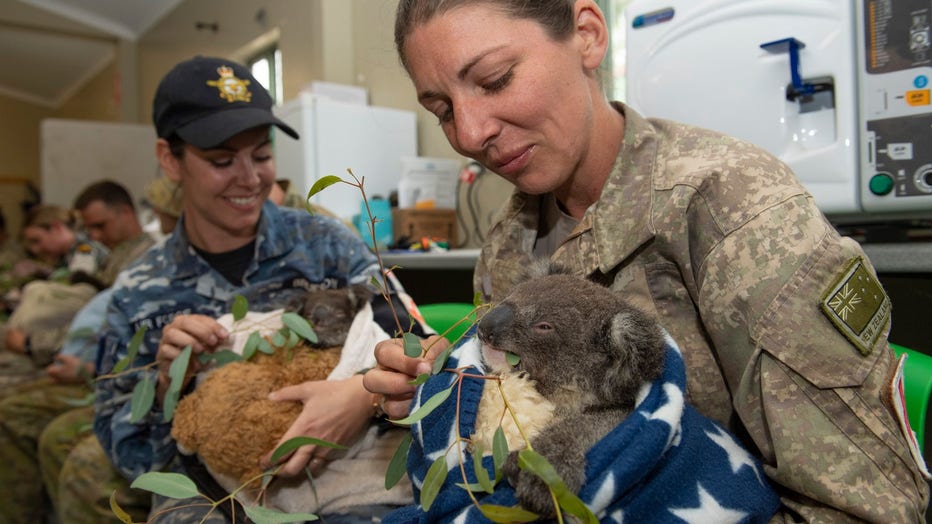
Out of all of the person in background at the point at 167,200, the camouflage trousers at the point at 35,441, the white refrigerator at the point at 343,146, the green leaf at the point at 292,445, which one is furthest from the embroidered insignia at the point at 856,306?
the white refrigerator at the point at 343,146

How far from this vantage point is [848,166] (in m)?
1.79

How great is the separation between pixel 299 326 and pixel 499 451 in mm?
771

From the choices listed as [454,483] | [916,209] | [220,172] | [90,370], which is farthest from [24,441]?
[916,209]

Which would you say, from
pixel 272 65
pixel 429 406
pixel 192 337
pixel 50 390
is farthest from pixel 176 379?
pixel 272 65

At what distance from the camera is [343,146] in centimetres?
409

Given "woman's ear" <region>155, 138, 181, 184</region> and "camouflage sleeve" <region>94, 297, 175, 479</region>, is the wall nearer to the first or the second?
"woman's ear" <region>155, 138, 181, 184</region>

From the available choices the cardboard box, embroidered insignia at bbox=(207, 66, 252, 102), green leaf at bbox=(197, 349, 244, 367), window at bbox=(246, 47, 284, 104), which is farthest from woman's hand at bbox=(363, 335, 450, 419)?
window at bbox=(246, 47, 284, 104)

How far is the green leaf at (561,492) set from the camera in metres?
0.67

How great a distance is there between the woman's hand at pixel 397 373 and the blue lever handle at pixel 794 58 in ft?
4.76

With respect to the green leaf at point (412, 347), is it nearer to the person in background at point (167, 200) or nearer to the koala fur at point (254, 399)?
the koala fur at point (254, 399)

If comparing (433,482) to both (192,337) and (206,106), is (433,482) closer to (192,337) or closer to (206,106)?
(192,337)

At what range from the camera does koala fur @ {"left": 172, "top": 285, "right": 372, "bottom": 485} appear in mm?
1304

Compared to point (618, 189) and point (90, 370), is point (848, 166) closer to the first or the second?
point (618, 189)

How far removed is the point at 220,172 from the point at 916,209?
198cm
